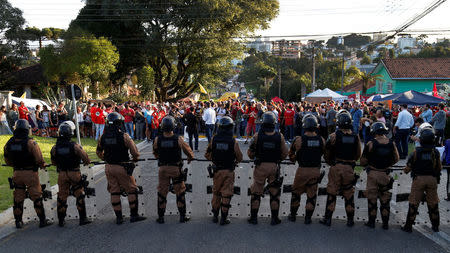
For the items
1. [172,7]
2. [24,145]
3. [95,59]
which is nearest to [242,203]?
[24,145]

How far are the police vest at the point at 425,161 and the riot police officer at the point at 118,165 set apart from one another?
451cm

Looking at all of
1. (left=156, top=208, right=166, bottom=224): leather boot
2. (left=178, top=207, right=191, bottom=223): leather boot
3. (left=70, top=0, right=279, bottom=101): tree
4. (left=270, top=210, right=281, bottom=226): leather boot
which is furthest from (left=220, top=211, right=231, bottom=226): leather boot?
(left=70, top=0, right=279, bottom=101): tree

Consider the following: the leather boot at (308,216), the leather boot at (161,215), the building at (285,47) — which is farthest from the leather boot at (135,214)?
the building at (285,47)

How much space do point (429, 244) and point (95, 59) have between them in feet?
85.9

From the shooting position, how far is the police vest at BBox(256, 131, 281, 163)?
18.9 ft

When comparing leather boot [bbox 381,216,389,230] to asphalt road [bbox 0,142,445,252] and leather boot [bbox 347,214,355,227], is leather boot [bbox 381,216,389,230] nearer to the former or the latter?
asphalt road [bbox 0,142,445,252]

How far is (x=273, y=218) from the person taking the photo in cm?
589

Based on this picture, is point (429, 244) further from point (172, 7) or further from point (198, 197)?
point (172, 7)

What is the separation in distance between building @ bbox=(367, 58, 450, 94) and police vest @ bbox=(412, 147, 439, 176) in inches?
1386

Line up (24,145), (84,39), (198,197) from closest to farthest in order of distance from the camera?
(24,145) < (198,197) < (84,39)

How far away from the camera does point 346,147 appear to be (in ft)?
18.7

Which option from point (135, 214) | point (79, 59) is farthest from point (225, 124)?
point (79, 59)

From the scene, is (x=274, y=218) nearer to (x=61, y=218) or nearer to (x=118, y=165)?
(x=118, y=165)

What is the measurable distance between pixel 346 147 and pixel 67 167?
14.9 feet
